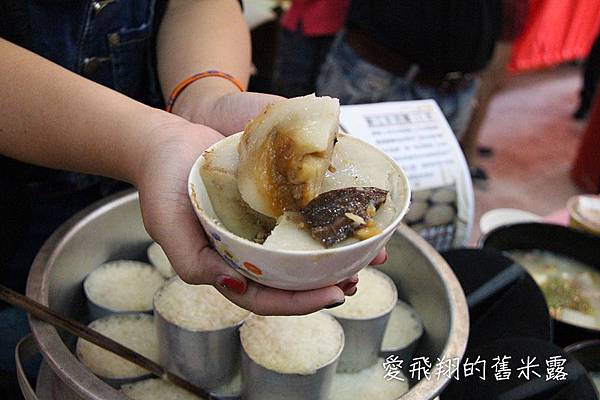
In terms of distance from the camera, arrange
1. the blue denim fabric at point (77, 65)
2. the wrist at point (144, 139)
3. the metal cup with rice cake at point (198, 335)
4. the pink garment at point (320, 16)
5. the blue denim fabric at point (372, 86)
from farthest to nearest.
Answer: the pink garment at point (320, 16), the blue denim fabric at point (372, 86), the blue denim fabric at point (77, 65), the metal cup with rice cake at point (198, 335), the wrist at point (144, 139)

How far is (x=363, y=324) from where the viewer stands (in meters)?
0.95

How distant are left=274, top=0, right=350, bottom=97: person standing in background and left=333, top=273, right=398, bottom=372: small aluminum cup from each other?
166 cm

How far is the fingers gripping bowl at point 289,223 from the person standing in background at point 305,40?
5.65 feet

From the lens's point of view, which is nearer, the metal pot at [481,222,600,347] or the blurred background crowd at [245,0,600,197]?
the metal pot at [481,222,600,347]

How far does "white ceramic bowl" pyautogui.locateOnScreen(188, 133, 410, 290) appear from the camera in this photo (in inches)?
23.5

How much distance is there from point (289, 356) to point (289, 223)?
33 cm

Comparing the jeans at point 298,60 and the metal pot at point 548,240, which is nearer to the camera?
the metal pot at point 548,240

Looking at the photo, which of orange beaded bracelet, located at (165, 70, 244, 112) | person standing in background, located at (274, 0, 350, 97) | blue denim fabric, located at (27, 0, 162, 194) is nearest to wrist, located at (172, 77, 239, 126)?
orange beaded bracelet, located at (165, 70, 244, 112)

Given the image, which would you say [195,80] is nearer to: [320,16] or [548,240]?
[548,240]

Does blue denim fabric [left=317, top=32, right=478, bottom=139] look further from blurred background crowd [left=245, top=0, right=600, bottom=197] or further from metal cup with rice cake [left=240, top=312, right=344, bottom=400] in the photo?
metal cup with rice cake [left=240, top=312, right=344, bottom=400]

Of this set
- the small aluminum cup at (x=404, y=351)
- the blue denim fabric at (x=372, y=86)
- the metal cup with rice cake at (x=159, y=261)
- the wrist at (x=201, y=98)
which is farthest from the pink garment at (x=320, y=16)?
the small aluminum cup at (x=404, y=351)

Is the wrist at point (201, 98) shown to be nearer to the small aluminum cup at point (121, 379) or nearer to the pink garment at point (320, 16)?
the small aluminum cup at point (121, 379)

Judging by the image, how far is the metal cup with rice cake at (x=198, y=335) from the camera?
88cm

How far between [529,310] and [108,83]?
922mm
